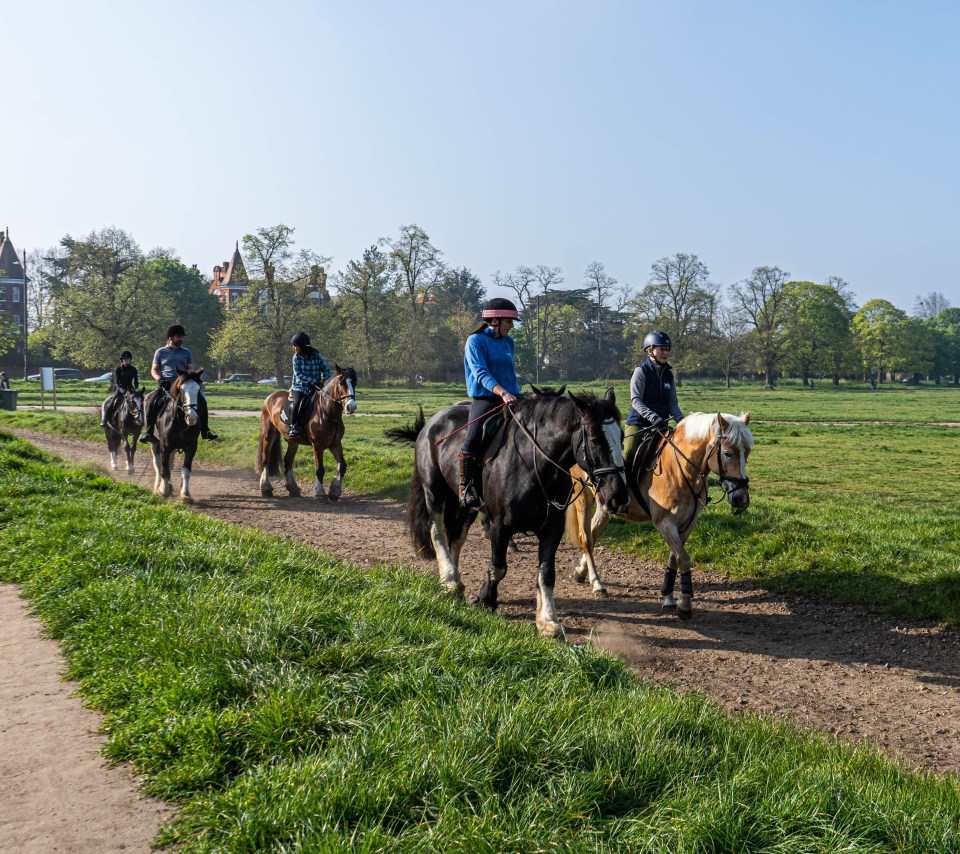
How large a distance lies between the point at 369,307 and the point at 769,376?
1622 inches

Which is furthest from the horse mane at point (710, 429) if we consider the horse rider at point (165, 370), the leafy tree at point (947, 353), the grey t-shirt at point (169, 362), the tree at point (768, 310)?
the leafy tree at point (947, 353)

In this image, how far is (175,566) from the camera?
7.15 m

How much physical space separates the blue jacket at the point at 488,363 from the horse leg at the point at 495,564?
1.38 metres

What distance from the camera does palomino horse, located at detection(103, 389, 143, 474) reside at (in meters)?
18.5

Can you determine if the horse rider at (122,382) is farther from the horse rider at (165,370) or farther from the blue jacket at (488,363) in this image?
the blue jacket at (488,363)

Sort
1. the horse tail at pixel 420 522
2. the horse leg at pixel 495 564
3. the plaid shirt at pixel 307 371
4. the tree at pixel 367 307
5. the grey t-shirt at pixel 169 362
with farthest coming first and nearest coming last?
the tree at pixel 367 307 < the plaid shirt at pixel 307 371 < the grey t-shirt at pixel 169 362 < the horse tail at pixel 420 522 < the horse leg at pixel 495 564

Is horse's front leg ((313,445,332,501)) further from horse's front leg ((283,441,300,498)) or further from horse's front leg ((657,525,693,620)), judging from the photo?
horse's front leg ((657,525,693,620))

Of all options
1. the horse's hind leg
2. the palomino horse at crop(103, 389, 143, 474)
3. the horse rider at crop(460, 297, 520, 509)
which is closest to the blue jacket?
the horse rider at crop(460, 297, 520, 509)

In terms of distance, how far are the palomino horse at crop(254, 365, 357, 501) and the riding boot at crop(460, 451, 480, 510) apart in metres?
7.20

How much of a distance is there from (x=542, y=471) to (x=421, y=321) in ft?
216

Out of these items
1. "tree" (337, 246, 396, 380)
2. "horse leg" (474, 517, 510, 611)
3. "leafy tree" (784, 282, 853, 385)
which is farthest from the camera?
"leafy tree" (784, 282, 853, 385)

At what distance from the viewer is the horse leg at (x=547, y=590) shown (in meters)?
6.96

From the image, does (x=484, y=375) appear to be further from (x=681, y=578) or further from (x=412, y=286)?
(x=412, y=286)

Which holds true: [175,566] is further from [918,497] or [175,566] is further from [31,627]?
[918,497]
